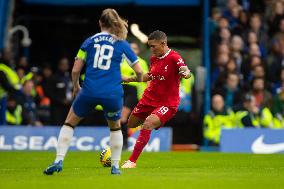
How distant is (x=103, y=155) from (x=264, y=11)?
12.1 m

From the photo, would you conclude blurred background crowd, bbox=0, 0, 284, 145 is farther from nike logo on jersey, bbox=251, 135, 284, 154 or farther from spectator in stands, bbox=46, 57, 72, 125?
nike logo on jersey, bbox=251, 135, 284, 154

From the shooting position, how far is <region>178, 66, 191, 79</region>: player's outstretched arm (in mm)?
13805

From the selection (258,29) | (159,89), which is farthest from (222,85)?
(159,89)

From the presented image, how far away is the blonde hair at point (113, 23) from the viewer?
1188 centimetres

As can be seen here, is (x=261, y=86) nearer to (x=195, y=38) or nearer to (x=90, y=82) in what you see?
(x=195, y=38)

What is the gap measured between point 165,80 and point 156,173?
6.91 ft

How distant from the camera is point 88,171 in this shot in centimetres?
1323

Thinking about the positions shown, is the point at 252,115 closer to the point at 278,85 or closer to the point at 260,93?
the point at 260,93

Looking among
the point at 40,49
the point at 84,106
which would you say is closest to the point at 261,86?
the point at 40,49

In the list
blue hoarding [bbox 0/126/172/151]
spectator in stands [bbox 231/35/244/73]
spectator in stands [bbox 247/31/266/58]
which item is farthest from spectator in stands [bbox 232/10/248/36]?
blue hoarding [bbox 0/126/172/151]

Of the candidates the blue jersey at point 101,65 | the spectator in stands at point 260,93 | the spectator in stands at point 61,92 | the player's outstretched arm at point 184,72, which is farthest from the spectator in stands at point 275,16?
the blue jersey at point 101,65

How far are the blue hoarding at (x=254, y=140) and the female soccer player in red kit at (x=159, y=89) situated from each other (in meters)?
6.15

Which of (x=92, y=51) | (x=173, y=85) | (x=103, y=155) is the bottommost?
(x=103, y=155)

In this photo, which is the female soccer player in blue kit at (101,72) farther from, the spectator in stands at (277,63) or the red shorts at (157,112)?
the spectator in stands at (277,63)
